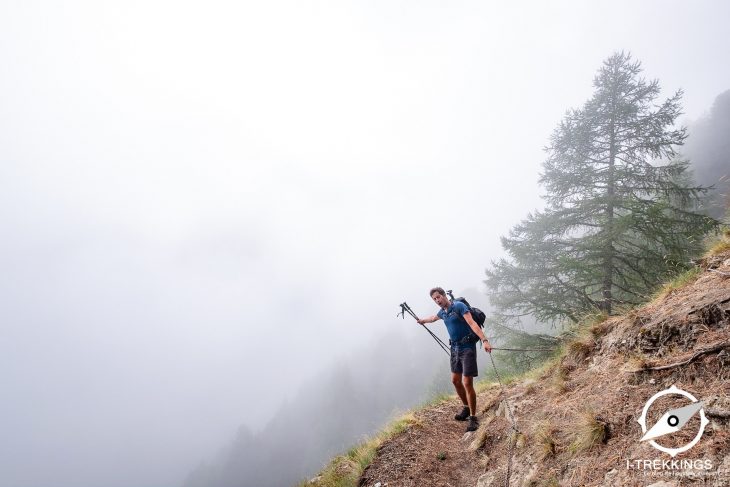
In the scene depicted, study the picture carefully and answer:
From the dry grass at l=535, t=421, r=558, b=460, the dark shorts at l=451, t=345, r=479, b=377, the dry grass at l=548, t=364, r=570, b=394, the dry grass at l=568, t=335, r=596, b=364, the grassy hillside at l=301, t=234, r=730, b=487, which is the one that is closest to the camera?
the grassy hillside at l=301, t=234, r=730, b=487

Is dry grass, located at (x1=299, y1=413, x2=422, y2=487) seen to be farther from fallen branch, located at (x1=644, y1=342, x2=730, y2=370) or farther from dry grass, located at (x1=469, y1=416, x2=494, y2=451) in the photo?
fallen branch, located at (x1=644, y1=342, x2=730, y2=370)

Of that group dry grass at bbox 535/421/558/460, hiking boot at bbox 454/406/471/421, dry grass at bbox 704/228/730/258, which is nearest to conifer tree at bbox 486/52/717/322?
dry grass at bbox 704/228/730/258

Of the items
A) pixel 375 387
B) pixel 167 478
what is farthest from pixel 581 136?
pixel 167 478

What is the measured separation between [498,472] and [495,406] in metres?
2.26

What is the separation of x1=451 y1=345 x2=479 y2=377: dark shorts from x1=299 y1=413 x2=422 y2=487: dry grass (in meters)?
1.79

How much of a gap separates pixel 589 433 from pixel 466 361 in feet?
8.83

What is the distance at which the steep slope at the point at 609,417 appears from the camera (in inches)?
117

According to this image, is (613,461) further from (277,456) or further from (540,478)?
(277,456)

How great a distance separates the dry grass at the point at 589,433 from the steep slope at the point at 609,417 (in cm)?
1

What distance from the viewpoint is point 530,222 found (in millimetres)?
13242

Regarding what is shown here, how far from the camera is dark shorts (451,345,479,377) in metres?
6.25
